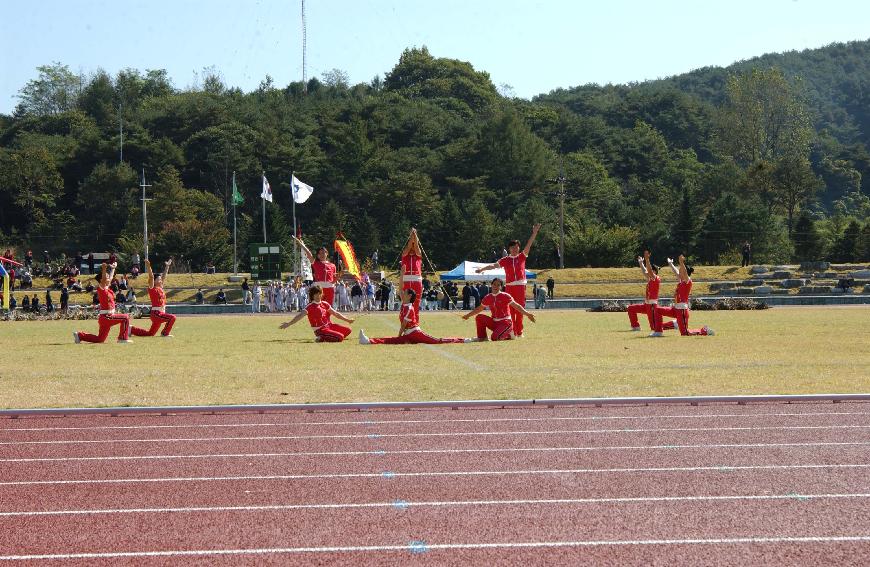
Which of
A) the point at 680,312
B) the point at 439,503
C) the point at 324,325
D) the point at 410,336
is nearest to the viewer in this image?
the point at 439,503

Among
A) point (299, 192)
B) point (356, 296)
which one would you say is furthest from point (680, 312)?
point (299, 192)

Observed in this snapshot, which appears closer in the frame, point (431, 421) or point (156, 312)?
point (431, 421)

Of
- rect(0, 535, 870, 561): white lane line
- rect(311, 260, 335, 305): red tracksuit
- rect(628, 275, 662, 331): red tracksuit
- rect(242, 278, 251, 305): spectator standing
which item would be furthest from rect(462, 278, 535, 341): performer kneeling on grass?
rect(242, 278, 251, 305): spectator standing

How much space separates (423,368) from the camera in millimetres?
16688

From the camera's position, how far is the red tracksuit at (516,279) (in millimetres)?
→ 23688

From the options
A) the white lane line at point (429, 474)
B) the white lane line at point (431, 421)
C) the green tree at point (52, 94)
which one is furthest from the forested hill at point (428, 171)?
the white lane line at point (429, 474)

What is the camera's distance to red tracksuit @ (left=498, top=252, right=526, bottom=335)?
23688 millimetres

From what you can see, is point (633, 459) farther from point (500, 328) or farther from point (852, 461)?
point (500, 328)

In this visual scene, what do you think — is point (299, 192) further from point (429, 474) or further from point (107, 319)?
point (429, 474)

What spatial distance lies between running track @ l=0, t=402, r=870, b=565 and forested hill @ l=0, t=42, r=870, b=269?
62.8 meters

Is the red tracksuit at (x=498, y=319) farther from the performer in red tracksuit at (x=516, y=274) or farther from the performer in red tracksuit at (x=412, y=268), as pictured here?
the performer in red tracksuit at (x=412, y=268)

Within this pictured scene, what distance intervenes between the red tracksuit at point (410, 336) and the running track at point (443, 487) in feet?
35.9

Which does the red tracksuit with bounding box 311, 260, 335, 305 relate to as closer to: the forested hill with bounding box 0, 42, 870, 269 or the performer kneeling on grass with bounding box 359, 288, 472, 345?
the performer kneeling on grass with bounding box 359, 288, 472, 345

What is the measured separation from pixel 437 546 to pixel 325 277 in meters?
18.0
